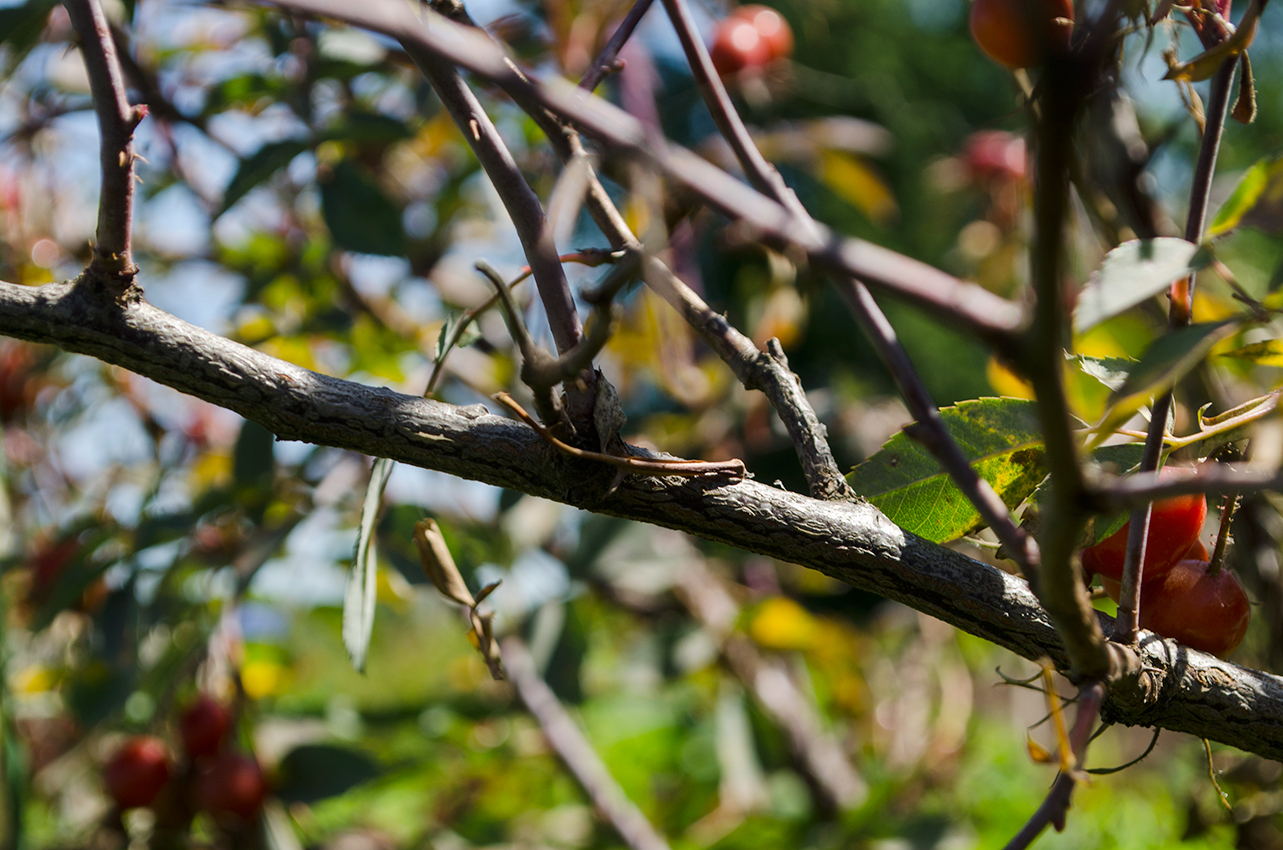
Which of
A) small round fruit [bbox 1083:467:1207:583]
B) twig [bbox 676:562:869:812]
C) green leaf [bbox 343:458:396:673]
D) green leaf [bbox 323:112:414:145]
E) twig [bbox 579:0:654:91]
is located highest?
green leaf [bbox 323:112:414:145]

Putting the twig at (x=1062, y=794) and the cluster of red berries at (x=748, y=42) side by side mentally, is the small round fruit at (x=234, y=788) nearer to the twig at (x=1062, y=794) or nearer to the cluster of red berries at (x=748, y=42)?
the twig at (x=1062, y=794)

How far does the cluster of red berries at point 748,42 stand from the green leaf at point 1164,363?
0.98m

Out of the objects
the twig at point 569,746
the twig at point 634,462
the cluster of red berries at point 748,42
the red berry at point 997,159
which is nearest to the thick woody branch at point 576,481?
the twig at point 634,462

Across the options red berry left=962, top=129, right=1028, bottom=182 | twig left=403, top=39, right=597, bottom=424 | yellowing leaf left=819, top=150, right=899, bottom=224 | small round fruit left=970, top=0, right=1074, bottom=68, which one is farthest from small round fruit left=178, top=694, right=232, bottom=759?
A: red berry left=962, top=129, right=1028, bottom=182

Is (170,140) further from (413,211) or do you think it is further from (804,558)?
(804,558)

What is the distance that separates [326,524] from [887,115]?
4327mm

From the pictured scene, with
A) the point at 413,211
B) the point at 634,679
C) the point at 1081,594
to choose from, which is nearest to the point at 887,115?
the point at 413,211

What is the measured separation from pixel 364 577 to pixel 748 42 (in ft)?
3.11

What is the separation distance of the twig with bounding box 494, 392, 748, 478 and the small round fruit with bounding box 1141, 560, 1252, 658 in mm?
180

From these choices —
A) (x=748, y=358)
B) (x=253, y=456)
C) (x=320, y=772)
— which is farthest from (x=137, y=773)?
(x=748, y=358)

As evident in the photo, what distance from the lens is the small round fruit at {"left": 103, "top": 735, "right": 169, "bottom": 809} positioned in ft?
2.67

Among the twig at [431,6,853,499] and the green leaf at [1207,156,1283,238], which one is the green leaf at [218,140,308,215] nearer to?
the twig at [431,6,853,499]

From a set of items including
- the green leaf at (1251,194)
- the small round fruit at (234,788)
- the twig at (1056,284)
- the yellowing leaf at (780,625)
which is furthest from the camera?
the yellowing leaf at (780,625)

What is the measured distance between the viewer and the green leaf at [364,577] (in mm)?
346
